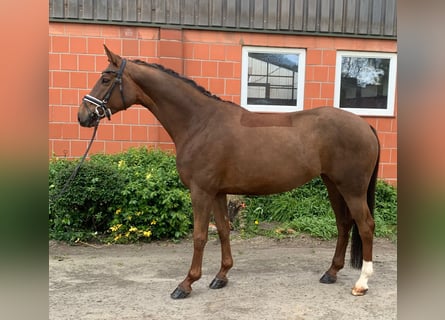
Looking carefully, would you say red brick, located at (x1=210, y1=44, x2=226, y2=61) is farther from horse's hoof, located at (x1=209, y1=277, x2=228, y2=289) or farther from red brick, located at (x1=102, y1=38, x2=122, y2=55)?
horse's hoof, located at (x1=209, y1=277, x2=228, y2=289)

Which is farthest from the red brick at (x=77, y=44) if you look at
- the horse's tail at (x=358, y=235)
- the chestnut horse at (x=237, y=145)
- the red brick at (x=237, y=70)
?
the horse's tail at (x=358, y=235)

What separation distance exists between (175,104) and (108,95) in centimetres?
55

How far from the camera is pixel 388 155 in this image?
247 inches

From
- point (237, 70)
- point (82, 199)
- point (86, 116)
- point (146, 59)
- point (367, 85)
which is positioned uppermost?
point (146, 59)

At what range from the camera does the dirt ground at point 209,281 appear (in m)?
2.96

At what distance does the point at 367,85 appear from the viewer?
6.30 metres

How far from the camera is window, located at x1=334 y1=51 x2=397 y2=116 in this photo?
624 cm

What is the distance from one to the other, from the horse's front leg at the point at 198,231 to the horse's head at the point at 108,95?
968mm

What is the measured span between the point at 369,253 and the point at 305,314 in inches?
33.8

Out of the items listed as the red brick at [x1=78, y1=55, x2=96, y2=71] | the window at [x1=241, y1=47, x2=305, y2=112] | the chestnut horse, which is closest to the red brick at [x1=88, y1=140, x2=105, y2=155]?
the red brick at [x1=78, y1=55, x2=96, y2=71]

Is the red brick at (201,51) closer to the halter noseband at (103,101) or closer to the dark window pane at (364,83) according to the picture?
the dark window pane at (364,83)

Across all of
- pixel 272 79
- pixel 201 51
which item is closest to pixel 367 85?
pixel 272 79

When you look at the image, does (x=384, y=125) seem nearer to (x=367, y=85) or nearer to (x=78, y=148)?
(x=367, y=85)

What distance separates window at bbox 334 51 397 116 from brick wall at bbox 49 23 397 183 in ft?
0.62
